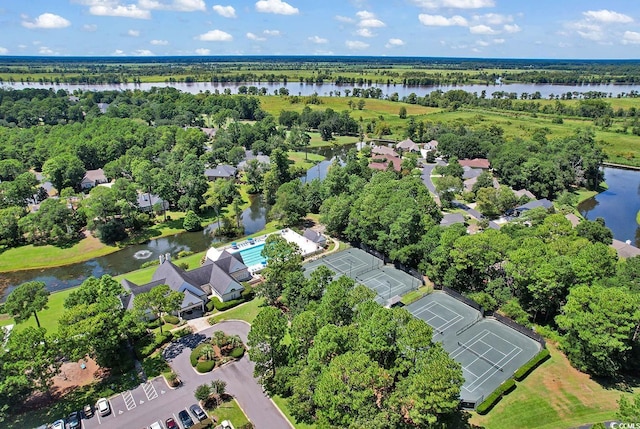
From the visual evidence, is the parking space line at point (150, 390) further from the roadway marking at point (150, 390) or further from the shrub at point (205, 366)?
the shrub at point (205, 366)

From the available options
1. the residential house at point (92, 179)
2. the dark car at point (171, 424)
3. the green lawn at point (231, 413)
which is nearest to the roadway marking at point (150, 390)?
the dark car at point (171, 424)

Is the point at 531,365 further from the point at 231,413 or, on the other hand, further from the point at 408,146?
the point at 408,146

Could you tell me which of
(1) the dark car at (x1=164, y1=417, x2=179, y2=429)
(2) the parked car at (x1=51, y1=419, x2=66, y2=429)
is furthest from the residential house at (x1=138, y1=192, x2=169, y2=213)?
(1) the dark car at (x1=164, y1=417, x2=179, y2=429)

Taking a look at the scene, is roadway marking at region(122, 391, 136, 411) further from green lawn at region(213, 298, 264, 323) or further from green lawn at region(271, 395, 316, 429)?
green lawn at region(213, 298, 264, 323)

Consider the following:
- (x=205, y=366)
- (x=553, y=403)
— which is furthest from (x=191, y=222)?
(x=553, y=403)

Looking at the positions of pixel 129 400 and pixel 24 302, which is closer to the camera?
pixel 129 400
